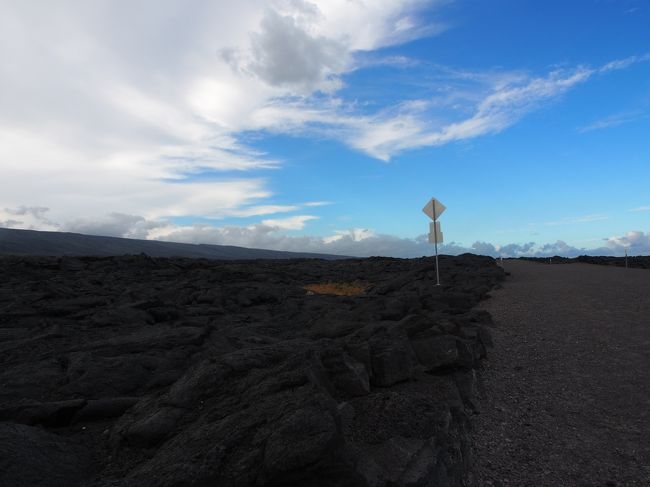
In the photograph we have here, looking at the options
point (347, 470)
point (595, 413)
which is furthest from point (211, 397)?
point (595, 413)

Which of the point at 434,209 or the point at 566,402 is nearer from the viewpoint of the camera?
A: the point at 566,402

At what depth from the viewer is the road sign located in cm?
2220

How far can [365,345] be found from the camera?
7613 mm

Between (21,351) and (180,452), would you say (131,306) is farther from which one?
(180,452)

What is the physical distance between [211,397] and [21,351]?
797 cm

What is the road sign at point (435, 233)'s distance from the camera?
2220 cm

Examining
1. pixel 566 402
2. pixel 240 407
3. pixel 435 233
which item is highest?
pixel 435 233

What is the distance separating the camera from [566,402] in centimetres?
775

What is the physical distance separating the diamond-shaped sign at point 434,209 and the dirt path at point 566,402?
836 centimetres

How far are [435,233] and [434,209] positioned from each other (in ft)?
3.99

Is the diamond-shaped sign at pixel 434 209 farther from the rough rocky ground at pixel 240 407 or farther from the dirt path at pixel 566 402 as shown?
the rough rocky ground at pixel 240 407

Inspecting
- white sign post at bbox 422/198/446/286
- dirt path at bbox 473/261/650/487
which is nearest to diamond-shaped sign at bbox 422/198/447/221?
white sign post at bbox 422/198/446/286

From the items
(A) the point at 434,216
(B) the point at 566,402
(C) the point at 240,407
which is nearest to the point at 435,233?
(A) the point at 434,216

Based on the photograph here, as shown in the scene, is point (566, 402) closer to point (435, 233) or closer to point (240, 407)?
point (240, 407)
